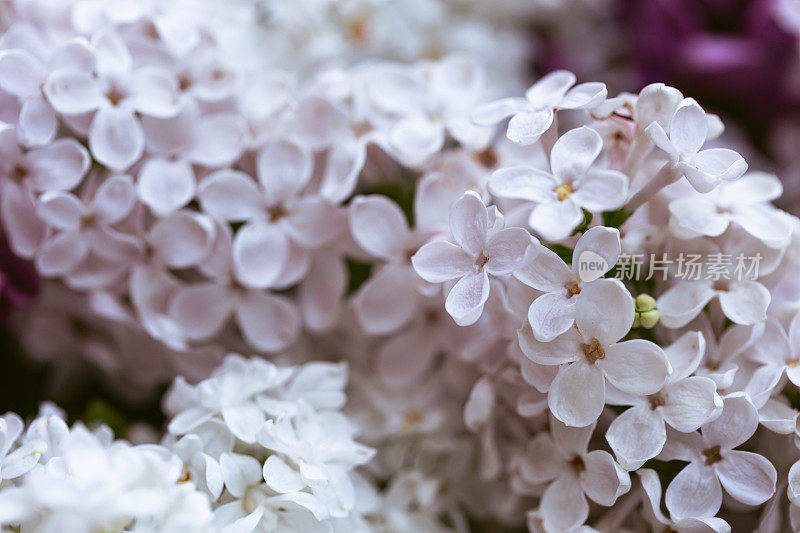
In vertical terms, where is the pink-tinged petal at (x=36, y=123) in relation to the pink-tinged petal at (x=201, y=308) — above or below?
above

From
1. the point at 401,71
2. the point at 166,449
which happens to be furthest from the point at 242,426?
the point at 401,71

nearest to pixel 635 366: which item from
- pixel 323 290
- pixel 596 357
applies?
pixel 596 357

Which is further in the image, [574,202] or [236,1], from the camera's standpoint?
[236,1]

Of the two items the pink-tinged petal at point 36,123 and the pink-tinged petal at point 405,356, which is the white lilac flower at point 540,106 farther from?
the pink-tinged petal at point 36,123

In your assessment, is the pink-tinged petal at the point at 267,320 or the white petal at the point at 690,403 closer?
the white petal at the point at 690,403

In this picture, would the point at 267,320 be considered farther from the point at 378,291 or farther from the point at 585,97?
the point at 585,97

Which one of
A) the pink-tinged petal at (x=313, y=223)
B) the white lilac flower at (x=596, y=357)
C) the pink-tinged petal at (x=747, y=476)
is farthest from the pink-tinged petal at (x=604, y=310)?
the pink-tinged petal at (x=313, y=223)

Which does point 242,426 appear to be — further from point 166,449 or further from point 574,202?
point 574,202
